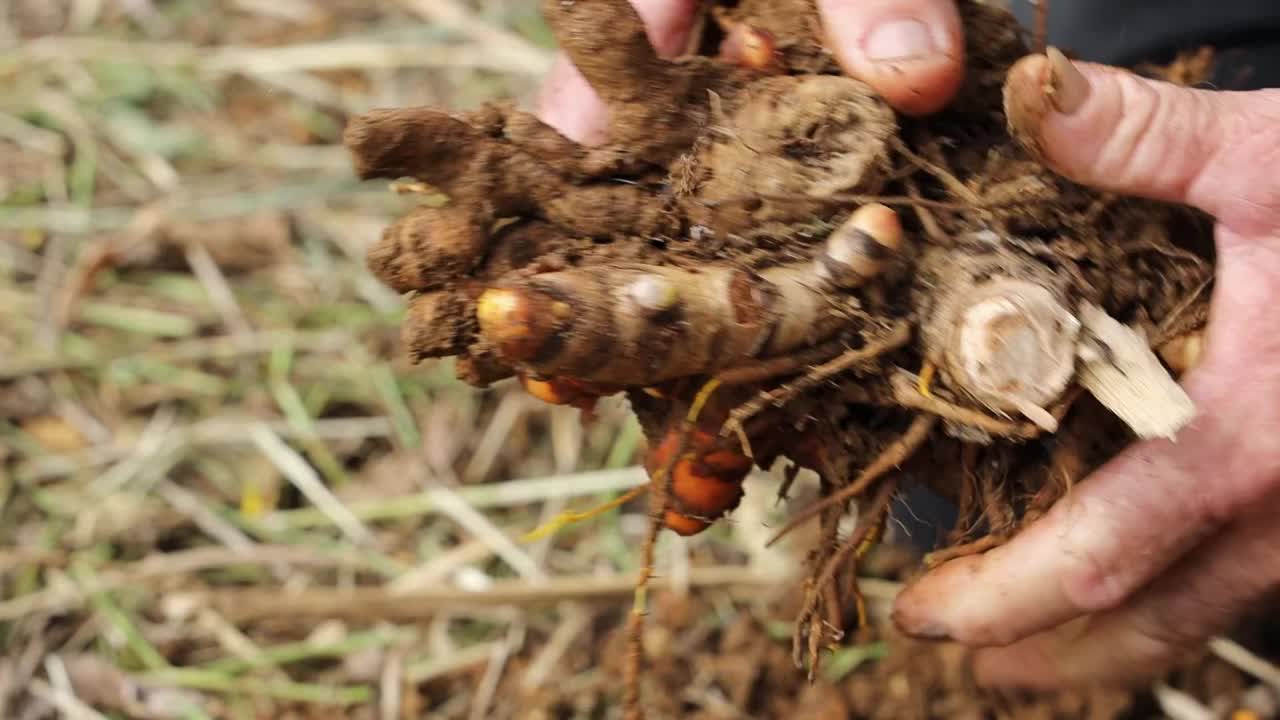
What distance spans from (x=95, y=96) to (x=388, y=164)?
1.79 m

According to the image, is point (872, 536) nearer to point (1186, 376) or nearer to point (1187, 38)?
point (1186, 376)

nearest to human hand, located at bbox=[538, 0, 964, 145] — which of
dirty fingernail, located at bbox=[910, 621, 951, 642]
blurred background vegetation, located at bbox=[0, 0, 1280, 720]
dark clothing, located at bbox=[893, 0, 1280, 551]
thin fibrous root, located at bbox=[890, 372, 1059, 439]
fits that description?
thin fibrous root, located at bbox=[890, 372, 1059, 439]

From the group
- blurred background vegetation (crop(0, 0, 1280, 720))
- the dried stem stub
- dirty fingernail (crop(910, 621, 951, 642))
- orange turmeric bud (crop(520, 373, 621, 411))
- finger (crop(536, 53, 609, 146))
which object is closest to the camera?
the dried stem stub

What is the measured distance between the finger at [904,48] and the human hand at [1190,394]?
76 millimetres

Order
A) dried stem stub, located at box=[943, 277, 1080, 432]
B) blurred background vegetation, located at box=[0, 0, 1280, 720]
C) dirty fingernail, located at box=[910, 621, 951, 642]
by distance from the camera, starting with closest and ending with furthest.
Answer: dried stem stub, located at box=[943, 277, 1080, 432]
dirty fingernail, located at box=[910, 621, 951, 642]
blurred background vegetation, located at box=[0, 0, 1280, 720]

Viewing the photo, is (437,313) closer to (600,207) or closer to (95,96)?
(600,207)

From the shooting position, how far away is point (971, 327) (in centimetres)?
83

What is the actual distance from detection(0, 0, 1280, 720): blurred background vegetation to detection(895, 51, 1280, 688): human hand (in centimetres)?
45

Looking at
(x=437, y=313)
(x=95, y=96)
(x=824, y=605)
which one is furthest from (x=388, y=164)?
(x=95, y=96)

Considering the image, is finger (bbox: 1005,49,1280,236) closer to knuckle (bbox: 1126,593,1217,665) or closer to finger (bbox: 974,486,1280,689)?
finger (bbox: 974,486,1280,689)

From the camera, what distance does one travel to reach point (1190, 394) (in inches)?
36.3

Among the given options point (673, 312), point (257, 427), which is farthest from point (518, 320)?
point (257, 427)

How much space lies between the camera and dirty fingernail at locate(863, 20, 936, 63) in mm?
896

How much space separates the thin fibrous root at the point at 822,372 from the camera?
864mm
